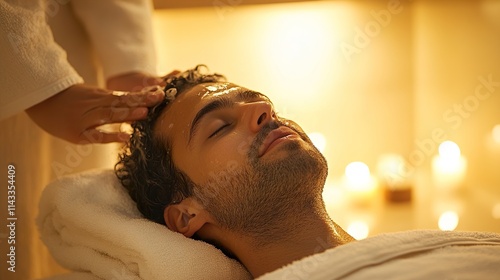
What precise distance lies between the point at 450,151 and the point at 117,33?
4.52 ft

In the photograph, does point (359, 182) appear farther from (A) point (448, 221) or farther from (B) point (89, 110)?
(B) point (89, 110)

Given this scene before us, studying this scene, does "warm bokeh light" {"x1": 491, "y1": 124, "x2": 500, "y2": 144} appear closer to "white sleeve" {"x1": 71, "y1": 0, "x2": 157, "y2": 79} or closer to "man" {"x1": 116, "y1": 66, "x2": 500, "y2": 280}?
"man" {"x1": 116, "y1": 66, "x2": 500, "y2": 280}

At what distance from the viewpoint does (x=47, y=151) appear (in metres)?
1.51

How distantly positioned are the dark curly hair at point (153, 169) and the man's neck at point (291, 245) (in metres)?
0.18

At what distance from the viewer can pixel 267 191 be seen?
45.3 inches

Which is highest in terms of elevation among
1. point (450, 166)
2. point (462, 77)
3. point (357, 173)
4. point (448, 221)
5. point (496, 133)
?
point (462, 77)

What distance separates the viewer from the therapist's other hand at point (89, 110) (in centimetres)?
127

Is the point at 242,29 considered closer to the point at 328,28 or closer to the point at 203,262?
the point at 328,28

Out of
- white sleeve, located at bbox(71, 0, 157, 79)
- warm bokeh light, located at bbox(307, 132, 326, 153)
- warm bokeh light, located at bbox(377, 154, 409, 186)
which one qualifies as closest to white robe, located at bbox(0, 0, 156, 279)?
white sleeve, located at bbox(71, 0, 157, 79)

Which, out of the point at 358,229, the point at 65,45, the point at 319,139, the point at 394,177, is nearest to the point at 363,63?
the point at 319,139

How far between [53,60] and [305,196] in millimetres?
626

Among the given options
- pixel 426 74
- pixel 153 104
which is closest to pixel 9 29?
pixel 153 104

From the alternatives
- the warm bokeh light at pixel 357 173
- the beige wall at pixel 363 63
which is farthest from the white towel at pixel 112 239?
the warm bokeh light at pixel 357 173

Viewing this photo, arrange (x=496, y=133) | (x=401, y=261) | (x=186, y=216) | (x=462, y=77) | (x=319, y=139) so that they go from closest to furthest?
(x=401, y=261) < (x=186, y=216) < (x=496, y=133) < (x=462, y=77) < (x=319, y=139)
